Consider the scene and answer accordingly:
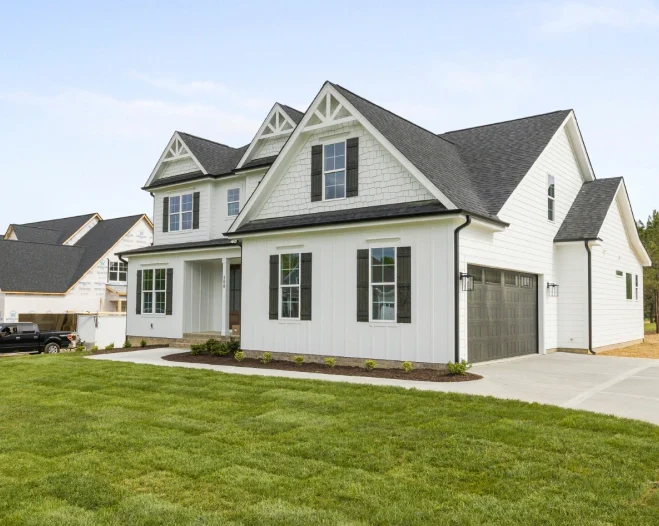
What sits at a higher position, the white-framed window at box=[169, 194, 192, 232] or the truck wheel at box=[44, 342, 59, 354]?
the white-framed window at box=[169, 194, 192, 232]

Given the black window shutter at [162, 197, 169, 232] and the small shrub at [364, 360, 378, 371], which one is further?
the black window shutter at [162, 197, 169, 232]

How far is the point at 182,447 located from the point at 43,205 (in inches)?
2208

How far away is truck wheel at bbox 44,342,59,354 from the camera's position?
81.1 ft

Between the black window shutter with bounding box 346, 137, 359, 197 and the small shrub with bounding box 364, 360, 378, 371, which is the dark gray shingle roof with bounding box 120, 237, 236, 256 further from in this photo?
the small shrub with bounding box 364, 360, 378, 371

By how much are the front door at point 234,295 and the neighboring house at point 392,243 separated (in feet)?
0.17

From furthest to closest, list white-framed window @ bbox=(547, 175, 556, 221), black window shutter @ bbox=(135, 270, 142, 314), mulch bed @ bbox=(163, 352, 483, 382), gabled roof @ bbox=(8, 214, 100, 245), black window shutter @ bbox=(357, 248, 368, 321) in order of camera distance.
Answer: gabled roof @ bbox=(8, 214, 100, 245), black window shutter @ bbox=(135, 270, 142, 314), white-framed window @ bbox=(547, 175, 556, 221), black window shutter @ bbox=(357, 248, 368, 321), mulch bed @ bbox=(163, 352, 483, 382)

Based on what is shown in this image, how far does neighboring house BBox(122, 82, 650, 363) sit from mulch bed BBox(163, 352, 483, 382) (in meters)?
0.50

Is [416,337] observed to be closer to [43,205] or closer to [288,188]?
[288,188]

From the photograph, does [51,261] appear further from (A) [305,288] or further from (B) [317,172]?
(A) [305,288]

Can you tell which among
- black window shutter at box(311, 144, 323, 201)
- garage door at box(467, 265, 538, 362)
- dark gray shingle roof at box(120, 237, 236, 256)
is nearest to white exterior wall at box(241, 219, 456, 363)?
garage door at box(467, 265, 538, 362)

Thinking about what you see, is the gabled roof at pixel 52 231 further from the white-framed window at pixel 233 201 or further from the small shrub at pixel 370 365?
the small shrub at pixel 370 365

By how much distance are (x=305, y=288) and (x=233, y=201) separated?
7386mm

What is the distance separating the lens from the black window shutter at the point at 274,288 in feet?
52.2

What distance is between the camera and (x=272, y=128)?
2048 centimetres
